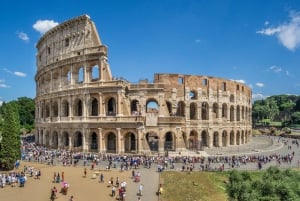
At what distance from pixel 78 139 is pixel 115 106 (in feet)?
30.2

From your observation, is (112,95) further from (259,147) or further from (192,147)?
(259,147)

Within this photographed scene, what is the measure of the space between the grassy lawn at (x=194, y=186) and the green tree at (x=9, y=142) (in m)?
16.8

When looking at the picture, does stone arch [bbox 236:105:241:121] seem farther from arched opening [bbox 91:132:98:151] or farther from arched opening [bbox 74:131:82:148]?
arched opening [bbox 74:131:82:148]

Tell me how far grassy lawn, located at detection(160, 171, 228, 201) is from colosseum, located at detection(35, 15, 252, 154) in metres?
11.5

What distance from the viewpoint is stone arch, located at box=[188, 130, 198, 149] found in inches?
1964

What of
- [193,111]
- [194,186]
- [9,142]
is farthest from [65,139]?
[194,186]

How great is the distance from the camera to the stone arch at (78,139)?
47781mm

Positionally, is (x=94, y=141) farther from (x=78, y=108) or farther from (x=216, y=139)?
(x=216, y=139)

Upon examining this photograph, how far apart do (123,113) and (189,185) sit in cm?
1809

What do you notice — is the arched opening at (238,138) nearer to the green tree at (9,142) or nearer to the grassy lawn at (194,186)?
the grassy lawn at (194,186)

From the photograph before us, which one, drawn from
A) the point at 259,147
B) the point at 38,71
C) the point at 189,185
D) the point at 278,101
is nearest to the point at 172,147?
the point at 189,185

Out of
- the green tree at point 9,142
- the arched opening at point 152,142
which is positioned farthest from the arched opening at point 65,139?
the green tree at point 9,142

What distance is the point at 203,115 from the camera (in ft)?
182

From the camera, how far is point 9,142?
3353 cm
